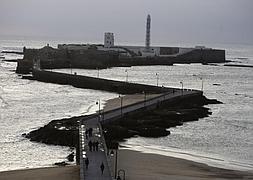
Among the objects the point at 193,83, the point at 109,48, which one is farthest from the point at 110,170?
the point at 109,48

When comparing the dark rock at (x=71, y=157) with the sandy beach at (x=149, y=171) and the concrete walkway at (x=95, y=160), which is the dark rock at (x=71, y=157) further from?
the sandy beach at (x=149, y=171)

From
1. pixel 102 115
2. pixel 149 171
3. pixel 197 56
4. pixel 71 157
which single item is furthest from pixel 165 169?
pixel 197 56

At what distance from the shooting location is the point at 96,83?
56.9 m

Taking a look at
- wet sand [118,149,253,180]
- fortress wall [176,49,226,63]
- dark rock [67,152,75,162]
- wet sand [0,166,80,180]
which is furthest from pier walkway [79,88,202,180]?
fortress wall [176,49,226,63]

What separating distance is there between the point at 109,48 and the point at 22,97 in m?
62.1

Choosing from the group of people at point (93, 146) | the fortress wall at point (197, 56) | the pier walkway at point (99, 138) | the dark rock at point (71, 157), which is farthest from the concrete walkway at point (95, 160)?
the fortress wall at point (197, 56)

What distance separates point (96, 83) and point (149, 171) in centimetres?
3646

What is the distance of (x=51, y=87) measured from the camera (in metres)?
57.2

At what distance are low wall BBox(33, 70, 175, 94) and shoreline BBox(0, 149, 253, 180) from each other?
78.5 feet

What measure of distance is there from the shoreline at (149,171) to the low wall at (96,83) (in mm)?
23939

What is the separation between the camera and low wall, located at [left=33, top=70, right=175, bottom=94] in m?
50.9

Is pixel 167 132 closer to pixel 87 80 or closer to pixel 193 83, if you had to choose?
pixel 87 80

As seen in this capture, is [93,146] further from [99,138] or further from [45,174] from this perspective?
[45,174]

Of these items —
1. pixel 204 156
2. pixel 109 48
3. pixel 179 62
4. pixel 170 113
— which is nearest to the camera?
pixel 204 156
